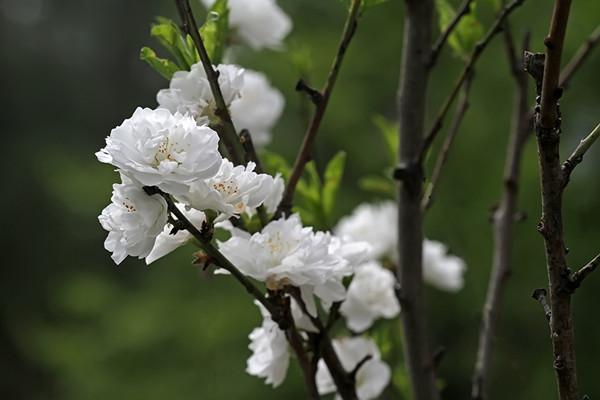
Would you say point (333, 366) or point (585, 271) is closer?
point (585, 271)

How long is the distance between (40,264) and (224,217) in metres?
6.44

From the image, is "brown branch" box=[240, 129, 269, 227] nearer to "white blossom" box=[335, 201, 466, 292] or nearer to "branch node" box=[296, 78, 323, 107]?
"branch node" box=[296, 78, 323, 107]

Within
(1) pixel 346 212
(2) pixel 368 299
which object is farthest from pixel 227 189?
(1) pixel 346 212

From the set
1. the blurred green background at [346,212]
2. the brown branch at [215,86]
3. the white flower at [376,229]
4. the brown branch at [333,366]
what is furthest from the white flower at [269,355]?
the blurred green background at [346,212]

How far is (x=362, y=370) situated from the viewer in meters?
0.92

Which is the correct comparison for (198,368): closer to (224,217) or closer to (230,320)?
(230,320)

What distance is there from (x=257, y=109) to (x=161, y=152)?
0.50 meters

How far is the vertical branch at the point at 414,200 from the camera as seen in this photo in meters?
0.89

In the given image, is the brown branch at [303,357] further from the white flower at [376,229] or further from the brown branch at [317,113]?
the white flower at [376,229]

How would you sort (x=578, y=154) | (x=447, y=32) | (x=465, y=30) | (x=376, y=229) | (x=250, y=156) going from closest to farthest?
(x=578, y=154) < (x=250, y=156) < (x=447, y=32) < (x=465, y=30) < (x=376, y=229)

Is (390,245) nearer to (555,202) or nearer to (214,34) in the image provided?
(214,34)

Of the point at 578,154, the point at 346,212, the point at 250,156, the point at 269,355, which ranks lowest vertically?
the point at 269,355

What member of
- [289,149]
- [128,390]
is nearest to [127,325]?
[128,390]

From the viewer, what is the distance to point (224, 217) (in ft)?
2.07
